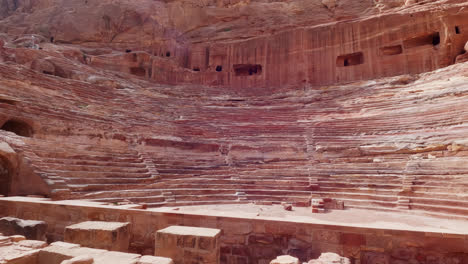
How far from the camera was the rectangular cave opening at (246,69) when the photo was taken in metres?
21.1

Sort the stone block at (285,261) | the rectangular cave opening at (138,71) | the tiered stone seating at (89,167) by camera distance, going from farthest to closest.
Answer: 1. the rectangular cave opening at (138,71)
2. the tiered stone seating at (89,167)
3. the stone block at (285,261)

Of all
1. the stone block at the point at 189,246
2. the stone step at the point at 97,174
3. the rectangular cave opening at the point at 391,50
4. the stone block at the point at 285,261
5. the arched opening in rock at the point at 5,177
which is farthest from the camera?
the rectangular cave opening at the point at 391,50

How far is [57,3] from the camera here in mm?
26859

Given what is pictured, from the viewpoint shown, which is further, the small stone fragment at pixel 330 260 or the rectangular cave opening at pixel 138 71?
the rectangular cave opening at pixel 138 71

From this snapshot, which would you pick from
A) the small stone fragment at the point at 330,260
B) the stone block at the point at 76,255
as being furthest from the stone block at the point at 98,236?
the small stone fragment at the point at 330,260

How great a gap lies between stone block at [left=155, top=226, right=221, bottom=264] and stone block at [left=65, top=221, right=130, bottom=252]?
1.96 feet

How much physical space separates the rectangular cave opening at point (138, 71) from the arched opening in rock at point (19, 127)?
12.2 metres

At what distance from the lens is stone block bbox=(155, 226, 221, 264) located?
2955 millimetres

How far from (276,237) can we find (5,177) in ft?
24.1

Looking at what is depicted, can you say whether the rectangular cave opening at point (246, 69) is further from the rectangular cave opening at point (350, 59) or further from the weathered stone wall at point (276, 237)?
the weathered stone wall at point (276, 237)

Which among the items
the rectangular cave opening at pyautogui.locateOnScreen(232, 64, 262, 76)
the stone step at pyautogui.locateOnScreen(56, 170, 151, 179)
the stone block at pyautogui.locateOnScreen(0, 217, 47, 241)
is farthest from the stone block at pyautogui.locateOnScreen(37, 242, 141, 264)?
the rectangular cave opening at pyautogui.locateOnScreen(232, 64, 262, 76)

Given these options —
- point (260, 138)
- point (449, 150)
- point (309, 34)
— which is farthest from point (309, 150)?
point (309, 34)

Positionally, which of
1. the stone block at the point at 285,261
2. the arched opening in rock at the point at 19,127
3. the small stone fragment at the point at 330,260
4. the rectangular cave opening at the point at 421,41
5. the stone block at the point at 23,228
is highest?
the rectangular cave opening at the point at 421,41

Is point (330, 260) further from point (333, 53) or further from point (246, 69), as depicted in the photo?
point (246, 69)
